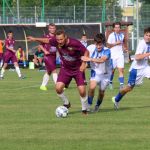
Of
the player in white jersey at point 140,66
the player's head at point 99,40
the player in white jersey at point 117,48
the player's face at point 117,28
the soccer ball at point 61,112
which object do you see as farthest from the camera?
the player in white jersey at point 117,48

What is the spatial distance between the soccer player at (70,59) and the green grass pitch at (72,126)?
2.13ft

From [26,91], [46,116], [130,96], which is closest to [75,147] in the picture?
[46,116]

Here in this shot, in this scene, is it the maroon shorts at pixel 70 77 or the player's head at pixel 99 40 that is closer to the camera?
the maroon shorts at pixel 70 77

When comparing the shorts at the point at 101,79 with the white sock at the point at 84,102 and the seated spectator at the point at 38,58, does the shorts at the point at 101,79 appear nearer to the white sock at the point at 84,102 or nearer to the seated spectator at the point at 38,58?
the white sock at the point at 84,102

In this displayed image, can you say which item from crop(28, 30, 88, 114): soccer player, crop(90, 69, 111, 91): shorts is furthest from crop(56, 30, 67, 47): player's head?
crop(90, 69, 111, 91): shorts

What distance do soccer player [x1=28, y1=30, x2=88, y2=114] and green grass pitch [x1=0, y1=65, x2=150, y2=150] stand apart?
65 centimetres

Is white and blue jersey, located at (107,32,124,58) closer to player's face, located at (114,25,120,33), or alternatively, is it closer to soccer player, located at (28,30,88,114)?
player's face, located at (114,25,120,33)

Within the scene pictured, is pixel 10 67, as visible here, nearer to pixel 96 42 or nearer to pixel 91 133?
pixel 96 42

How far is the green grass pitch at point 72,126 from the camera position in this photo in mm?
11492

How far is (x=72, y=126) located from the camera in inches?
539

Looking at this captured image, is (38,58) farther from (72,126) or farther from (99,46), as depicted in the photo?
(72,126)

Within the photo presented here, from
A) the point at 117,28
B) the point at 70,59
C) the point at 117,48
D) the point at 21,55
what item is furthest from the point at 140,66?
the point at 21,55

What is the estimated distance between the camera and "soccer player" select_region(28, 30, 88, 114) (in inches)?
601

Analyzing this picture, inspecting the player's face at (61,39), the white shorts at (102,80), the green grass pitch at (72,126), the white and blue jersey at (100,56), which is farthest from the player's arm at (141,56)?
the player's face at (61,39)
